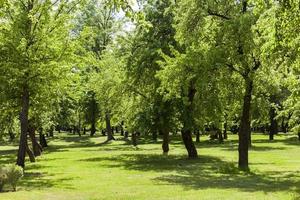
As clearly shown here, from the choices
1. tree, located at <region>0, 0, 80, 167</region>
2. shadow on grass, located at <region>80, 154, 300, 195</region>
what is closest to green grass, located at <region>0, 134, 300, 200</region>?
shadow on grass, located at <region>80, 154, 300, 195</region>

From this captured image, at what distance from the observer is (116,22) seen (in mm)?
73938

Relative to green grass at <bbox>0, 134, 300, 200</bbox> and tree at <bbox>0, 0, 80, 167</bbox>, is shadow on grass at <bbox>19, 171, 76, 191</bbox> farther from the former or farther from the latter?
tree at <bbox>0, 0, 80, 167</bbox>

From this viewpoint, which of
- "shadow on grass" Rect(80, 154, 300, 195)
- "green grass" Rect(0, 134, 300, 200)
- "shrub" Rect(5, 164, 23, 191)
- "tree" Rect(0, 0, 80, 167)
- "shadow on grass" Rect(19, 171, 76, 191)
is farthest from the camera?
"tree" Rect(0, 0, 80, 167)

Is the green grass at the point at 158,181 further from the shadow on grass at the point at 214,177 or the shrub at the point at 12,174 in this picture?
the shrub at the point at 12,174

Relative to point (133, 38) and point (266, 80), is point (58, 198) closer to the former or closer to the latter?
point (266, 80)

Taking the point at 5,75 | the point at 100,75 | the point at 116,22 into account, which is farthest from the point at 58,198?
the point at 116,22

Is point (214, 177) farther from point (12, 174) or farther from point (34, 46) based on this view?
point (34, 46)

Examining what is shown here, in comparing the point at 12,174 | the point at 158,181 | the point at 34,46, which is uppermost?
the point at 34,46

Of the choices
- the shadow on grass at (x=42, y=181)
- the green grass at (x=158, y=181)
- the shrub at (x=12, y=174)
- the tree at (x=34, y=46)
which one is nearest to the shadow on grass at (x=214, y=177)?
the green grass at (x=158, y=181)

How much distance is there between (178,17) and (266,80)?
20.4ft

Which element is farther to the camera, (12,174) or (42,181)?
(42,181)

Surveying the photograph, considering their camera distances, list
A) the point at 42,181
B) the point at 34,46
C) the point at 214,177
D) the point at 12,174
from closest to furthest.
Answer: the point at 12,174 → the point at 42,181 → the point at 214,177 → the point at 34,46

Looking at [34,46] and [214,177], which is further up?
[34,46]

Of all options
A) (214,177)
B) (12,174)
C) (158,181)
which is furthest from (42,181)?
(214,177)
